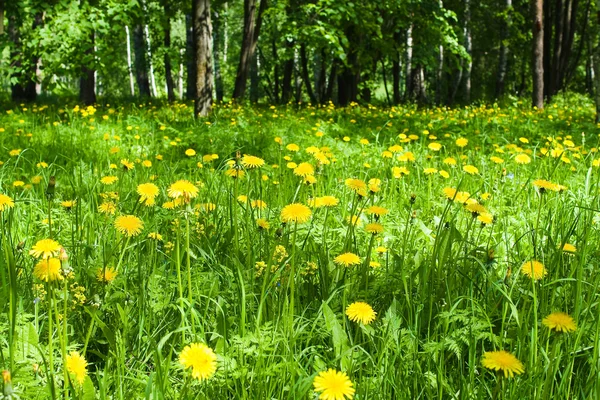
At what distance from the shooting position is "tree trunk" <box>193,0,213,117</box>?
723cm

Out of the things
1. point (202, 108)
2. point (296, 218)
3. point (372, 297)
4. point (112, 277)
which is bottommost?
point (372, 297)

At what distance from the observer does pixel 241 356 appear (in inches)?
51.8

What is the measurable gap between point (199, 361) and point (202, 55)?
684cm

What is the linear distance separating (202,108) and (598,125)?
560cm

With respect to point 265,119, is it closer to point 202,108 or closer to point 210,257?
point 202,108

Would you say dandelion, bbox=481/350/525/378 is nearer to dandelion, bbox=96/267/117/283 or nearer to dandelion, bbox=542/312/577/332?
dandelion, bbox=542/312/577/332

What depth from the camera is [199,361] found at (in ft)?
3.32

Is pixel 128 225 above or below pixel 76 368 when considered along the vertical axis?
above

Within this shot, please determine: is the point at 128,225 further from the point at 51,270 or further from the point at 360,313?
the point at 360,313

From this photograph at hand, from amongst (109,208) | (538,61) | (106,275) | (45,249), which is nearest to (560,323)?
(45,249)

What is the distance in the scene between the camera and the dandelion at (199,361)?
0.99m

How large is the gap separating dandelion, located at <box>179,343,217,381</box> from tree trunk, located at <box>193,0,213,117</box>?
6659 mm

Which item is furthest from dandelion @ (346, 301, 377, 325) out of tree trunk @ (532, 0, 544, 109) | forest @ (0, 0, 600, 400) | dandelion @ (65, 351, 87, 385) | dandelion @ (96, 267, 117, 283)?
tree trunk @ (532, 0, 544, 109)

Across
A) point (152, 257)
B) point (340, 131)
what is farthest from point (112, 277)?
point (340, 131)
